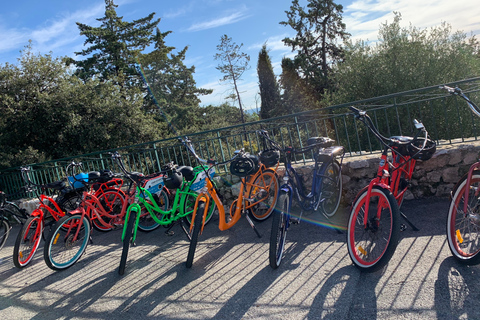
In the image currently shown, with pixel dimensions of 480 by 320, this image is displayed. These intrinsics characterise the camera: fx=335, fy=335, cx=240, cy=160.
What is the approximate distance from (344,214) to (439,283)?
2.15 metres

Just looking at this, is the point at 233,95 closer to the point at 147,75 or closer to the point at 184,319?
the point at 147,75

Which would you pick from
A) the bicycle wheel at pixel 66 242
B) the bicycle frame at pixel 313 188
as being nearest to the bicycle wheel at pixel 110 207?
the bicycle wheel at pixel 66 242

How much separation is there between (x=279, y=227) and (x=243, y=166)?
3.44 ft

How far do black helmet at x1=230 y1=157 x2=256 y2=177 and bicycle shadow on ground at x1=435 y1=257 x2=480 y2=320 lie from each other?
214cm

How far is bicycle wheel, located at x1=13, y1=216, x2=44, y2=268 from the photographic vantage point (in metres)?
4.51

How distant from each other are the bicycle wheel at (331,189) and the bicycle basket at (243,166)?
92 cm

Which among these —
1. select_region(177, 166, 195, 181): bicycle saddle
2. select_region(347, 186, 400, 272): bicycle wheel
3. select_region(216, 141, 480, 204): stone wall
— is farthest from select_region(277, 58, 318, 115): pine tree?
select_region(347, 186, 400, 272): bicycle wheel

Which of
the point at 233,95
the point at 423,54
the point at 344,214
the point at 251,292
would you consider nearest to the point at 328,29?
the point at 233,95

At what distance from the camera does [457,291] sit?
8.04ft

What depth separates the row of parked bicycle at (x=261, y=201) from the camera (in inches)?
109

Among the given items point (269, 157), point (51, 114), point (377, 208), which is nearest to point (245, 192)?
point (269, 157)

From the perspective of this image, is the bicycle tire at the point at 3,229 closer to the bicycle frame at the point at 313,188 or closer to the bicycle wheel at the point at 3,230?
the bicycle wheel at the point at 3,230

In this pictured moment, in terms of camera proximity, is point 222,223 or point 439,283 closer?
point 439,283

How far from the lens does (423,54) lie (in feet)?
61.6
